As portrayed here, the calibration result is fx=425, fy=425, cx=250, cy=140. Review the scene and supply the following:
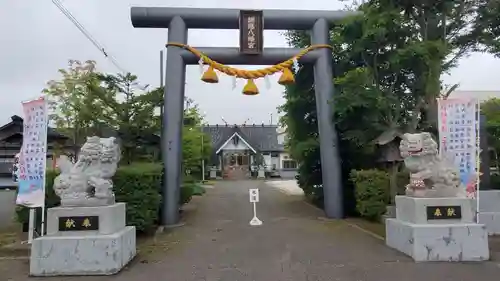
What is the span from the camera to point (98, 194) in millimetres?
6715

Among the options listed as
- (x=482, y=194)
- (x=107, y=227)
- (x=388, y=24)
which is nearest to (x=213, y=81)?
(x=388, y=24)

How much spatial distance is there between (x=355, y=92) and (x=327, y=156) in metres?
2.07

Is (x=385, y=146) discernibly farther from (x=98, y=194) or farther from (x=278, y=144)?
(x=278, y=144)

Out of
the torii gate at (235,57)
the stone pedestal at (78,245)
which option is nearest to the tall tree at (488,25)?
the torii gate at (235,57)

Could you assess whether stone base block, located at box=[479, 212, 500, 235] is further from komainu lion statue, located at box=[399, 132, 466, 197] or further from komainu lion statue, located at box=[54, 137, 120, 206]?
komainu lion statue, located at box=[54, 137, 120, 206]

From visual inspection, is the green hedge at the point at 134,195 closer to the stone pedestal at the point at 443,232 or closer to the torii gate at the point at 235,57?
the torii gate at the point at 235,57

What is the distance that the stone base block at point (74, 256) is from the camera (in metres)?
6.21

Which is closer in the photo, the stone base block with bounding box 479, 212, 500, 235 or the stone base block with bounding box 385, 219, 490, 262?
the stone base block with bounding box 385, 219, 490, 262

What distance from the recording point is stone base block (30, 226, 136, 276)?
Answer: 6215 mm

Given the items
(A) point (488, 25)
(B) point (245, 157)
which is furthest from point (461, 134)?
(B) point (245, 157)

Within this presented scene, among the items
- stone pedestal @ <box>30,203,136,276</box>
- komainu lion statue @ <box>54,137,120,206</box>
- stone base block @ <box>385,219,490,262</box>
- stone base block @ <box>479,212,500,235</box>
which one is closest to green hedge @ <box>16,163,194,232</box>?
komainu lion statue @ <box>54,137,120,206</box>

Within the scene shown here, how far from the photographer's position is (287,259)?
7113 mm

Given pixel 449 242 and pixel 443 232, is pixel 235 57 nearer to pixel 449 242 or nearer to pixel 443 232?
pixel 443 232

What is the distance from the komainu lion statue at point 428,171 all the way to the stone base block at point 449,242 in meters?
0.60
